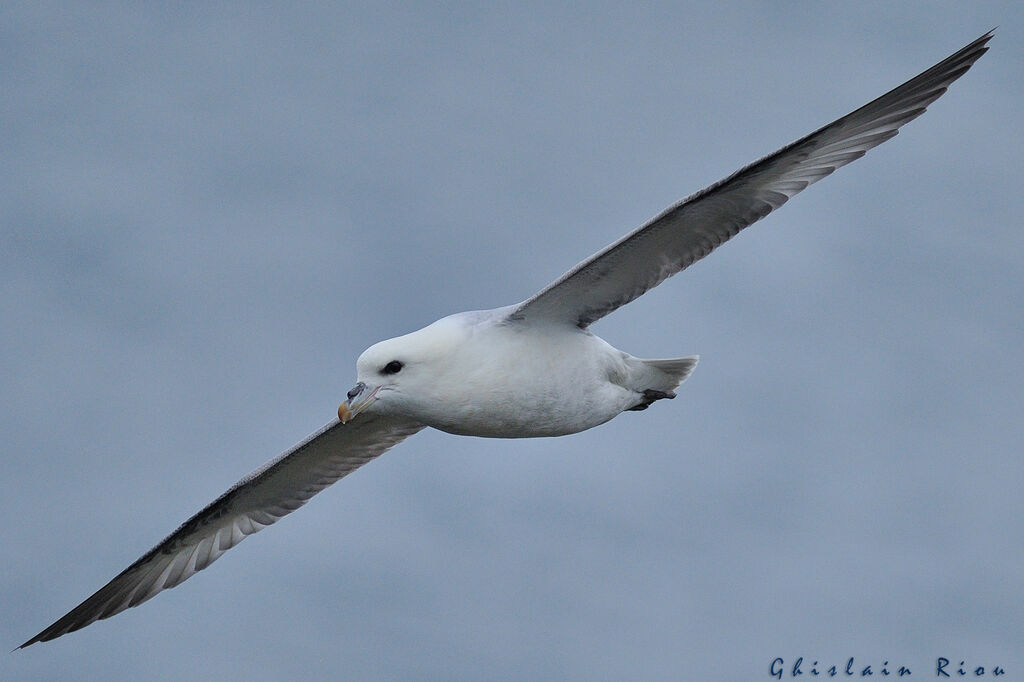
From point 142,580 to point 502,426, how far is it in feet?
14.4

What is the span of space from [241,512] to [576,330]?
3917 millimetres

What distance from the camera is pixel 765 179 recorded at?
10.9 m

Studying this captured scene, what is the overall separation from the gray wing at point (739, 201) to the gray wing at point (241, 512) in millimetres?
2635

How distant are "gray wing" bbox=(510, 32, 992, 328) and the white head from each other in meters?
0.69

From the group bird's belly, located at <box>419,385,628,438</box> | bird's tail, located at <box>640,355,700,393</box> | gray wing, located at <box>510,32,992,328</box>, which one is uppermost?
gray wing, located at <box>510,32,992,328</box>

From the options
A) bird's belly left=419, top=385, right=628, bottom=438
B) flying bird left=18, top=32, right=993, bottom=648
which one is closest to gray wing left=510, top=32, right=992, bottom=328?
flying bird left=18, top=32, right=993, bottom=648

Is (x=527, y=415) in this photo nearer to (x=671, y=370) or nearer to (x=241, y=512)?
(x=671, y=370)

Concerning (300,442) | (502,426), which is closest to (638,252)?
(502,426)

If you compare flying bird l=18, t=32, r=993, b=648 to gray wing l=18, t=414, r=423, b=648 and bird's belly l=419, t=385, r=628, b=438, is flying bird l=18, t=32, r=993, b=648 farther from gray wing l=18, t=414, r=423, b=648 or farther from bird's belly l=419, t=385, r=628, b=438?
gray wing l=18, t=414, r=423, b=648

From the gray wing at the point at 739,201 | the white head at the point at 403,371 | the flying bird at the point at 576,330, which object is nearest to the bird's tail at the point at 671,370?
the flying bird at the point at 576,330

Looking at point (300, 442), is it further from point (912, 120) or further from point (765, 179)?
point (912, 120)

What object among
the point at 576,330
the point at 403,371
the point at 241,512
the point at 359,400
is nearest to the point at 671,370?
the point at 576,330

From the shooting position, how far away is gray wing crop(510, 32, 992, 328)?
425 inches

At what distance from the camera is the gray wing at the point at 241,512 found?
13.0 m
